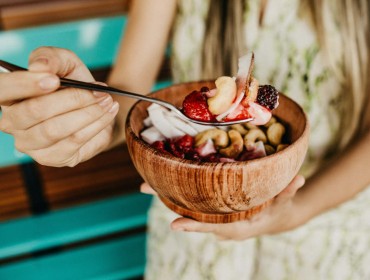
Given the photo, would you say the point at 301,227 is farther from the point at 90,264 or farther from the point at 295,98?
the point at 90,264

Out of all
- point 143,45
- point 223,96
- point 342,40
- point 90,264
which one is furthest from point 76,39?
point 223,96

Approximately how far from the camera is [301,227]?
0.97 metres

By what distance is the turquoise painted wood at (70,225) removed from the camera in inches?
52.4

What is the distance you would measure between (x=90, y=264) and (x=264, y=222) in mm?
838

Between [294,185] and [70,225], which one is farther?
[70,225]

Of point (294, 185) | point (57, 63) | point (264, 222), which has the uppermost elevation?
point (57, 63)

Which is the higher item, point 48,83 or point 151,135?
point 48,83

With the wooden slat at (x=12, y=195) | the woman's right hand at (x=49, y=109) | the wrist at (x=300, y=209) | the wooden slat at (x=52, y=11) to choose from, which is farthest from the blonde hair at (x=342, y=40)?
the wooden slat at (x=12, y=195)

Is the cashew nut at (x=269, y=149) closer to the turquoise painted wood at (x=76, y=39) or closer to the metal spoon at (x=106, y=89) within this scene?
the metal spoon at (x=106, y=89)

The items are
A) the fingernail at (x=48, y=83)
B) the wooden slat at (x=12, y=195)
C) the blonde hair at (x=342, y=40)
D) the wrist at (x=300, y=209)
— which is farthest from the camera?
the wooden slat at (x=12, y=195)

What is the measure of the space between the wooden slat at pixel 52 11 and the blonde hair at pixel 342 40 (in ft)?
2.29

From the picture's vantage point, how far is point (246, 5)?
3.33 feet

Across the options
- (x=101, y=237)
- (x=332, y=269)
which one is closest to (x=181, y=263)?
(x=332, y=269)

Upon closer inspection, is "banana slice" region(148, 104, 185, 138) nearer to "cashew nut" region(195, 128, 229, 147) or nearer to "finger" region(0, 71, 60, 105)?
"cashew nut" region(195, 128, 229, 147)
